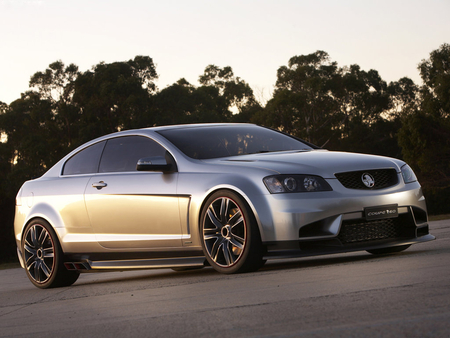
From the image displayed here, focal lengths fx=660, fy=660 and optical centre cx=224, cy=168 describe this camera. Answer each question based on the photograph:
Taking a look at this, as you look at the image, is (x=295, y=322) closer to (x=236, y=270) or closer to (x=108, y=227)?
(x=236, y=270)

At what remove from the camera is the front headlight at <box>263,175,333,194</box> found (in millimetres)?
5618

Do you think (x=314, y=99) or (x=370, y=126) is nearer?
(x=314, y=99)

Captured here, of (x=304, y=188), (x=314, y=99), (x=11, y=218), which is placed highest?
(x=314, y=99)

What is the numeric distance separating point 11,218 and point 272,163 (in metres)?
35.2

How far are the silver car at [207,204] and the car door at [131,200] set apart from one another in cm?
1

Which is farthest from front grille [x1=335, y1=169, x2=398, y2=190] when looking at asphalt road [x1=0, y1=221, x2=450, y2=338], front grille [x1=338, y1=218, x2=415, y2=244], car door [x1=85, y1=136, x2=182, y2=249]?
car door [x1=85, y1=136, x2=182, y2=249]

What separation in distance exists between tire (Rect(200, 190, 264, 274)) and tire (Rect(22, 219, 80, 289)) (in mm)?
2036

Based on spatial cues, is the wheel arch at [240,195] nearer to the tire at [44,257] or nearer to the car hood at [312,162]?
the car hood at [312,162]

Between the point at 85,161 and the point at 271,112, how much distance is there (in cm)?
4548

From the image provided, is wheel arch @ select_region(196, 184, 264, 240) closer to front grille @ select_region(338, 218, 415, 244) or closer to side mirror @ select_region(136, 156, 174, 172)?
side mirror @ select_region(136, 156, 174, 172)

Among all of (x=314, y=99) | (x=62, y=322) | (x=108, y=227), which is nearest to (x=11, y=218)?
(x=314, y=99)

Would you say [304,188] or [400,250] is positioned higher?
[304,188]

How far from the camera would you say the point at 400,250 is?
22.6ft

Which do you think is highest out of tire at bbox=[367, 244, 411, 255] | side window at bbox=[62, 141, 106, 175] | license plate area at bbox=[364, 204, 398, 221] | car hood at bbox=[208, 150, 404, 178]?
side window at bbox=[62, 141, 106, 175]
